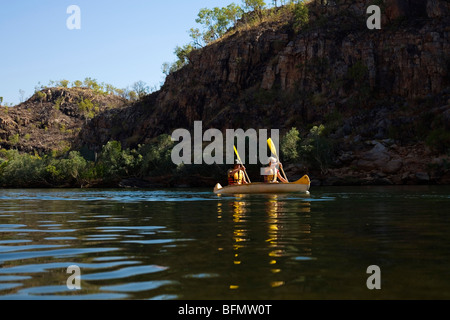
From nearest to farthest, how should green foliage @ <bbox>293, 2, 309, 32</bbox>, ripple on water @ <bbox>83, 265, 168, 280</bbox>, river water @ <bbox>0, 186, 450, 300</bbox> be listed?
river water @ <bbox>0, 186, 450, 300</bbox>, ripple on water @ <bbox>83, 265, 168, 280</bbox>, green foliage @ <bbox>293, 2, 309, 32</bbox>

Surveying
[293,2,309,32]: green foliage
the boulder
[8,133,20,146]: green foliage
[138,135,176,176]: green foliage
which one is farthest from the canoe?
[8,133,20,146]: green foliage

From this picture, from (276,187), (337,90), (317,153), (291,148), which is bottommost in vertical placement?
(276,187)

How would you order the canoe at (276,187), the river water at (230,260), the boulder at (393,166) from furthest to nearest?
1. the boulder at (393,166)
2. the canoe at (276,187)
3. the river water at (230,260)

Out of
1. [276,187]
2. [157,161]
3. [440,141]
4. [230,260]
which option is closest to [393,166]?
[440,141]

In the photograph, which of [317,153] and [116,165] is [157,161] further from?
[317,153]

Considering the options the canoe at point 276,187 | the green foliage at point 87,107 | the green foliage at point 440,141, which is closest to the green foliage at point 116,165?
the green foliage at point 440,141

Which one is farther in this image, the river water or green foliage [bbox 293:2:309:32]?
green foliage [bbox 293:2:309:32]

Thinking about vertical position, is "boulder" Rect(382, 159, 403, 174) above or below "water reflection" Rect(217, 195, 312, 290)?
above

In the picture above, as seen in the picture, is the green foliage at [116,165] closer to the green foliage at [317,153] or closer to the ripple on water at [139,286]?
the green foliage at [317,153]

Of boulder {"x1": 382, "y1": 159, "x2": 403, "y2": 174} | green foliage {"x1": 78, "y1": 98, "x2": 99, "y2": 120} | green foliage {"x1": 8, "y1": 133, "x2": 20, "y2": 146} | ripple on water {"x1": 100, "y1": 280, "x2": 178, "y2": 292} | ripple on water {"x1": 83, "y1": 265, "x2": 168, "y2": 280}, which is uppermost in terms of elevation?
green foliage {"x1": 78, "y1": 98, "x2": 99, "y2": 120}

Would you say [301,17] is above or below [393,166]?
above

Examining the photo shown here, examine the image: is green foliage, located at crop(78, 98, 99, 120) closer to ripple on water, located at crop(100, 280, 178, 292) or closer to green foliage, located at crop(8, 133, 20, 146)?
green foliage, located at crop(8, 133, 20, 146)

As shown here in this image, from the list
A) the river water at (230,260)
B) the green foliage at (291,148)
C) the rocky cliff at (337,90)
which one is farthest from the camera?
the rocky cliff at (337,90)
